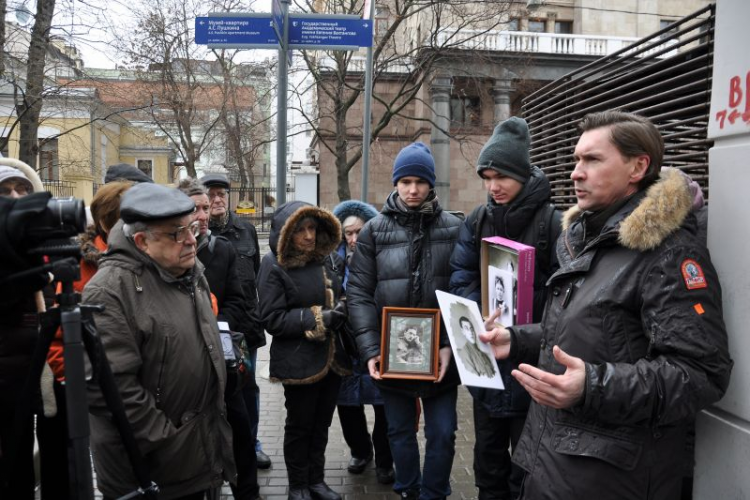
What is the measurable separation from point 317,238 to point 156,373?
1.79m

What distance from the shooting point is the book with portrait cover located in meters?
2.79

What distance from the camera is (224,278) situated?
4125 mm

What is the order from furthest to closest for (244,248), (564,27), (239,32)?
(564,27), (239,32), (244,248)

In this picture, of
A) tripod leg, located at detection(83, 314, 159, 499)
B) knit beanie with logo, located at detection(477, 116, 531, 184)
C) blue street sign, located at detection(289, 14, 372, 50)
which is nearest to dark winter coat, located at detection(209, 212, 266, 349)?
blue street sign, located at detection(289, 14, 372, 50)

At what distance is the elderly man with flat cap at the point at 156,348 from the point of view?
243 centimetres

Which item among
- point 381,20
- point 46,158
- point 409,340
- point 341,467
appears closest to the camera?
point 409,340

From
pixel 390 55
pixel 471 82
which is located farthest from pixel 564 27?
pixel 390 55

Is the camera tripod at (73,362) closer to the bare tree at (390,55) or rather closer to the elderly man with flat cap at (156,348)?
the elderly man with flat cap at (156,348)

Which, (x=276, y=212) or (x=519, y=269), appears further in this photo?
(x=276, y=212)

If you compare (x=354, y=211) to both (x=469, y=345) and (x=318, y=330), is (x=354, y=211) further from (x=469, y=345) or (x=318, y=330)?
(x=469, y=345)

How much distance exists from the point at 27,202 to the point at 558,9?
33.5m

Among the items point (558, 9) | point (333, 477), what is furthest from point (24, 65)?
point (558, 9)

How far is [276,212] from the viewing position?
4.27 metres

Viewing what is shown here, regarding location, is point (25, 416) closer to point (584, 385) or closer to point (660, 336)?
point (584, 385)
